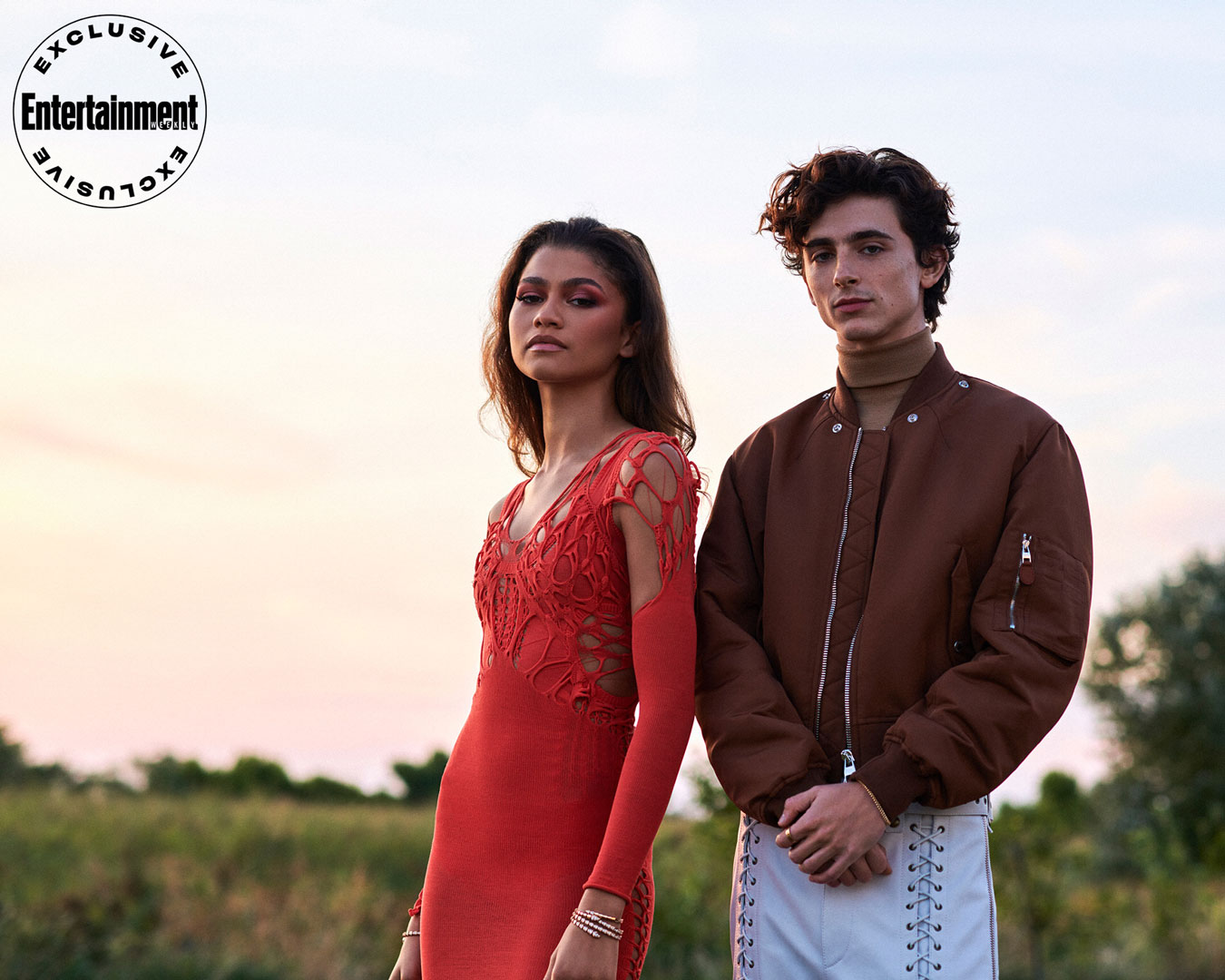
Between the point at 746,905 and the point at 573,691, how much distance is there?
598 millimetres

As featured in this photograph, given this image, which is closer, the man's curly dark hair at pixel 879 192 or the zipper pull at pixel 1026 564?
the zipper pull at pixel 1026 564

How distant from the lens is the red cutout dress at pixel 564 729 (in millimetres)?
2629

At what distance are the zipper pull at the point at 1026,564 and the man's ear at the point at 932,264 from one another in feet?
2.28

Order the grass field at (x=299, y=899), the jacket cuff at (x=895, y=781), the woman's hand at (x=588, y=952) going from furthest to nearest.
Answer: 1. the grass field at (x=299, y=899)
2. the jacket cuff at (x=895, y=781)
3. the woman's hand at (x=588, y=952)

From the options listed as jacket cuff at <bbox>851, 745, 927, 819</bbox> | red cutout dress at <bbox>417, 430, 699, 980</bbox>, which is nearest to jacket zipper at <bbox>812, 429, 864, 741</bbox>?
jacket cuff at <bbox>851, 745, 927, 819</bbox>

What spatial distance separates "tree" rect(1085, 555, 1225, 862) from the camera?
1691 cm

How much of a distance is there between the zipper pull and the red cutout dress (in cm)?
66

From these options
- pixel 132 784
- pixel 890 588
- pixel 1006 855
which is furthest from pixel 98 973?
pixel 890 588

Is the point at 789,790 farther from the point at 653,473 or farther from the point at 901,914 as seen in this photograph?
the point at 653,473

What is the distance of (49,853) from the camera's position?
8.84 m

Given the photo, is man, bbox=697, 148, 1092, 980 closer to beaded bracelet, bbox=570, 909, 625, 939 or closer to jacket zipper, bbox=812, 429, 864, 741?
jacket zipper, bbox=812, 429, 864, 741

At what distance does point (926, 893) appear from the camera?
105 inches

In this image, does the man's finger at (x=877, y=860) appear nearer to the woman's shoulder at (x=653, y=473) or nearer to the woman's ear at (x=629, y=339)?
the woman's shoulder at (x=653, y=473)

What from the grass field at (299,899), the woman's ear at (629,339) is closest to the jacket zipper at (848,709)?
the woman's ear at (629,339)
